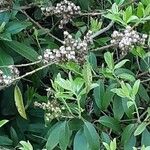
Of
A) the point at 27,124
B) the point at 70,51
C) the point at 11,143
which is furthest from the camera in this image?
the point at 27,124

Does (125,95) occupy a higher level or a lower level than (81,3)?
lower

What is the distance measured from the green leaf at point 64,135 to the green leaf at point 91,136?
4 cm

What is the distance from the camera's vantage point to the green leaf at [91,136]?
109 centimetres

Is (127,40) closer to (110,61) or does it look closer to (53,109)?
(110,61)

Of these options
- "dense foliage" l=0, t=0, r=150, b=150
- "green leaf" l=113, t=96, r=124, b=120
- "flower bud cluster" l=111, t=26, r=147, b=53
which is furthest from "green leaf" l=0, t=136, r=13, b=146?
"flower bud cluster" l=111, t=26, r=147, b=53

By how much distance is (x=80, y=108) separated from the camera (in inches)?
42.8

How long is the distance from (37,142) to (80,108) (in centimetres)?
35

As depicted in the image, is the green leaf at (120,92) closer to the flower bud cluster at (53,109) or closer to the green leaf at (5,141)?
the flower bud cluster at (53,109)

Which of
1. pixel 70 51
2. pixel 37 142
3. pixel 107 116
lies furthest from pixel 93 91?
pixel 37 142

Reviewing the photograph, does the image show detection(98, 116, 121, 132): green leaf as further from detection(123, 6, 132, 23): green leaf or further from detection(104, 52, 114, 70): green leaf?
detection(123, 6, 132, 23): green leaf

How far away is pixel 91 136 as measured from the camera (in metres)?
1.10

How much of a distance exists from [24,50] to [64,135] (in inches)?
12.8

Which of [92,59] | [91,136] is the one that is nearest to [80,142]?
[91,136]

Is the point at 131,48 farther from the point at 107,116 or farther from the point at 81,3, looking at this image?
the point at 81,3
